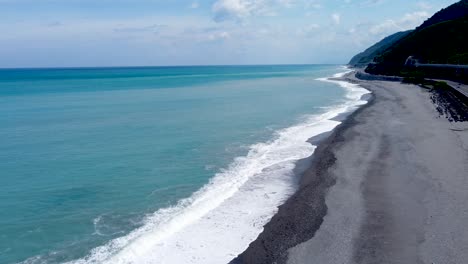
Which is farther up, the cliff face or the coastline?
the cliff face

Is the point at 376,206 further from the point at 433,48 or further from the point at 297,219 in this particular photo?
the point at 433,48

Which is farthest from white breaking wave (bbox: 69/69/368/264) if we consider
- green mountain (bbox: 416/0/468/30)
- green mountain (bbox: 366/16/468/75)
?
green mountain (bbox: 416/0/468/30)

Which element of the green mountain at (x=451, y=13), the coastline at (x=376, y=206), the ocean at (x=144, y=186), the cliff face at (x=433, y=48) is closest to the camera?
the coastline at (x=376, y=206)

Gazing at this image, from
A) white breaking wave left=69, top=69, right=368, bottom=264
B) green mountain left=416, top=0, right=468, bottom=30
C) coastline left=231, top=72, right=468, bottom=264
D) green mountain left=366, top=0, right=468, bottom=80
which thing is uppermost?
green mountain left=416, top=0, right=468, bottom=30

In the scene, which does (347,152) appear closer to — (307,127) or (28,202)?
(307,127)

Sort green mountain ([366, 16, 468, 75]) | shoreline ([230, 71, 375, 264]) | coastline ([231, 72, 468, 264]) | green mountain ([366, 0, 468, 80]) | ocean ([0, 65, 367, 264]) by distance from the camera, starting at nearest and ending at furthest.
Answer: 1. coastline ([231, 72, 468, 264])
2. shoreline ([230, 71, 375, 264])
3. ocean ([0, 65, 367, 264])
4. green mountain ([366, 0, 468, 80])
5. green mountain ([366, 16, 468, 75])

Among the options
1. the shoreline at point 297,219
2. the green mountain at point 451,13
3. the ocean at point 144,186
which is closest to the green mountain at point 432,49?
the green mountain at point 451,13

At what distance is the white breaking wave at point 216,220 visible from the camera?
42.9ft

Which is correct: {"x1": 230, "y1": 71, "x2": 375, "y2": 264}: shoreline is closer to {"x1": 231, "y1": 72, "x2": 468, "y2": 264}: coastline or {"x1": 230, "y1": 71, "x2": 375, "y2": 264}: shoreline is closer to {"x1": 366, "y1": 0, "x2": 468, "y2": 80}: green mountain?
{"x1": 231, "y1": 72, "x2": 468, "y2": 264}: coastline

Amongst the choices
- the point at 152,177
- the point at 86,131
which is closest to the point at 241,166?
the point at 152,177

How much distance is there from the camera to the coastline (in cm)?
1252

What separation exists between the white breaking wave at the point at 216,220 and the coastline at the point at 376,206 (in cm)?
73

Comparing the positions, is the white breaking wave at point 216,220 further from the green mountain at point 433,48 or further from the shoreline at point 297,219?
the green mountain at point 433,48

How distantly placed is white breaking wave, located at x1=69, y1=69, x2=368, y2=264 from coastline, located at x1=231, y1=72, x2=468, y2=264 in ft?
2.38
